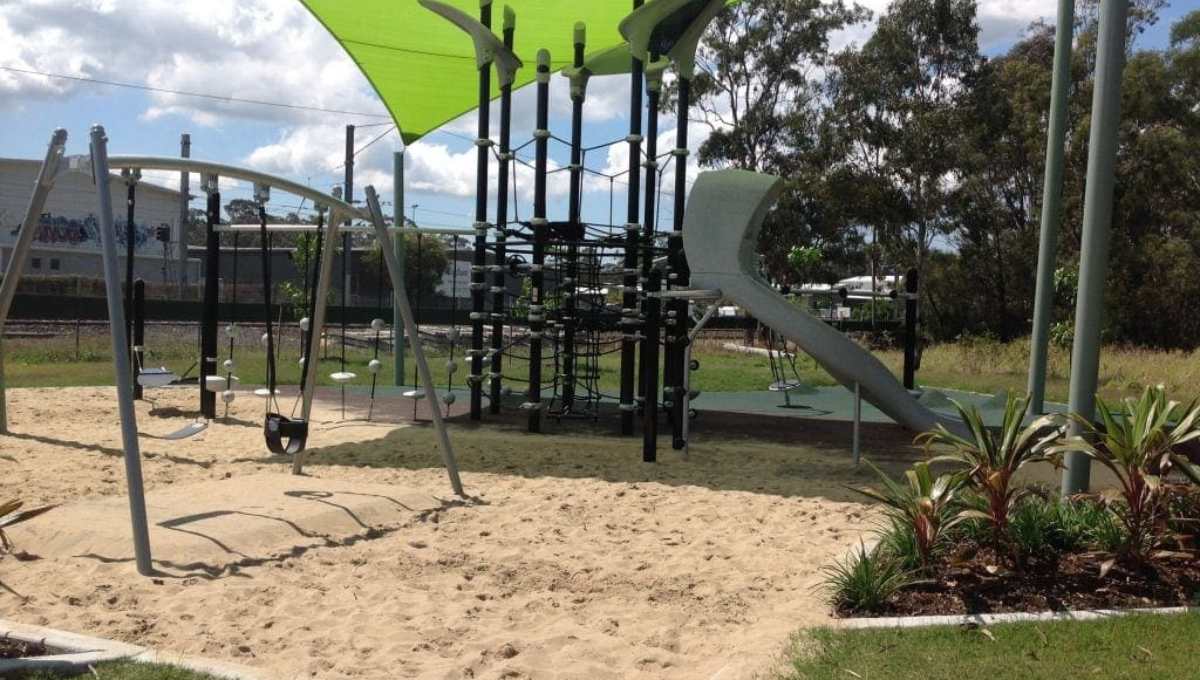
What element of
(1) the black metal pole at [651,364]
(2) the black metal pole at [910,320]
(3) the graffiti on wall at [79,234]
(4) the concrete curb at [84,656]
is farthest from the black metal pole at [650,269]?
(3) the graffiti on wall at [79,234]

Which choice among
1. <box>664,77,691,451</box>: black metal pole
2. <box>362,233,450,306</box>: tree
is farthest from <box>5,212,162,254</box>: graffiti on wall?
<box>664,77,691,451</box>: black metal pole

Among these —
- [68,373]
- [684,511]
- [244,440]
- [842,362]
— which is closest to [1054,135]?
[842,362]

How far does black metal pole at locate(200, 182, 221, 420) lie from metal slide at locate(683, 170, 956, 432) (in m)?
5.39

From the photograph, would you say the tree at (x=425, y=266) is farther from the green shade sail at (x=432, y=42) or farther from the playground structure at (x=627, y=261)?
the playground structure at (x=627, y=261)

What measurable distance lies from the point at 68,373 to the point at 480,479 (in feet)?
44.6

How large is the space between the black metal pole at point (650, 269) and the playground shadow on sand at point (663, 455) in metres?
0.60

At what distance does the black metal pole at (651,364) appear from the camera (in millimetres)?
10500

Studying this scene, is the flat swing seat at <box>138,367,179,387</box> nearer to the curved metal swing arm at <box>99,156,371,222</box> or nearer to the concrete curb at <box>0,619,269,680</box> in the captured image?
the curved metal swing arm at <box>99,156,371,222</box>

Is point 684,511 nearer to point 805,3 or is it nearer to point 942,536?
point 942,536

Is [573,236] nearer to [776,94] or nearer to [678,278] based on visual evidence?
[678,278]

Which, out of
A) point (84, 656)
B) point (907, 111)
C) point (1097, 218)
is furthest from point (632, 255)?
point (907, 111)

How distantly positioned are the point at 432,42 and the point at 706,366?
1434cm

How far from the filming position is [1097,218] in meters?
6.59

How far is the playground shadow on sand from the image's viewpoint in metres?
9.65
